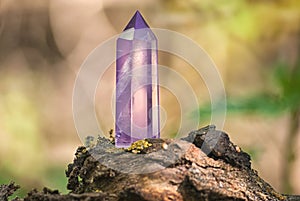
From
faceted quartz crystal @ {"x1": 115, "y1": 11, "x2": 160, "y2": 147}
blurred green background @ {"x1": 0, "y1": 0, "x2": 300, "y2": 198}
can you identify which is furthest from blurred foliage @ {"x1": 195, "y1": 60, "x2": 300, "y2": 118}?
faceted quartz crystal @ {"x1": 115, "y1": 11, "x2": 160, "y2": 147}

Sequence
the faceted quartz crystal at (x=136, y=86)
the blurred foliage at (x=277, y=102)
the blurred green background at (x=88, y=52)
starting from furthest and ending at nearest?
the blurred green background at (x=88, y=52) < the blurred foliage at (x=277, y=102) < the faceted quartz crystal at (x=136, y=86)

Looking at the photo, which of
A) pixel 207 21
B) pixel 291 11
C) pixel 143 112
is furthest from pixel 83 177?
pixel 291 11

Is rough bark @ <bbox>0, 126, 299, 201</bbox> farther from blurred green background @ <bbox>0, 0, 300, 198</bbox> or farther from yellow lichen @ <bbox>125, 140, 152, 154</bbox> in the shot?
blurred green background @ <bbox>0, 0, 300, 198</bbox>

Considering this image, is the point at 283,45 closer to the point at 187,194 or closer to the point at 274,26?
the point at 274,26

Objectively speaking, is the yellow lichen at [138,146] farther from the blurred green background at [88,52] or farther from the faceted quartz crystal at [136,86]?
the blurred green background at [88,52]

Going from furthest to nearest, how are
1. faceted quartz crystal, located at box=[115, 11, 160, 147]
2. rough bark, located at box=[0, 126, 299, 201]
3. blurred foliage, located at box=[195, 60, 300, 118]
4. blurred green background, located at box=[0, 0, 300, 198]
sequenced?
1. blurred green background, located at box=[0, 0, 300, 198]
2. blurred foliage, located at box=[195, 60, 300, 118]
3. faceted quartz crystal, located at box=[115, 11, 160, 147]
4. rough bark, located at box=[0, 126, 299, 201]

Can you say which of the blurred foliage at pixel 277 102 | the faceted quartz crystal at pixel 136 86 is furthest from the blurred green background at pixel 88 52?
the faceted quartz crystal at pixel 136 86
